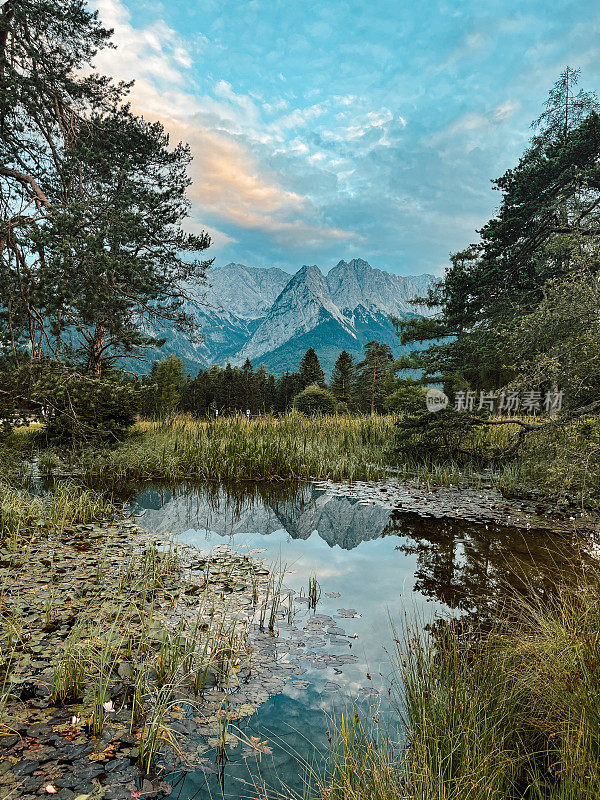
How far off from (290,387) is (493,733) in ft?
171

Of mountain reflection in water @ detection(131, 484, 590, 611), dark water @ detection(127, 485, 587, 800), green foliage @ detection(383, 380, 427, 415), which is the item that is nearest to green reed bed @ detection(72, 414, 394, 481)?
mountain reflection in water @ detection(131, 484, 590, 611)

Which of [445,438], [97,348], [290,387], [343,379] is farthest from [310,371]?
[445,438]

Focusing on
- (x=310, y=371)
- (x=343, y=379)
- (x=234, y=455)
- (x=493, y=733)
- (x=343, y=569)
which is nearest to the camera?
(x=493, y=733)

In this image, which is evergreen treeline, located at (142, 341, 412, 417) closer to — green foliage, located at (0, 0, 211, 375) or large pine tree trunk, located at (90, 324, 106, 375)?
large pine tree trunk, located at (90, 324, 106, 375)

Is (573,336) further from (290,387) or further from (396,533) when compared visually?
(290,387)

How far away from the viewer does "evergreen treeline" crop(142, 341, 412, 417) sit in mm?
39031

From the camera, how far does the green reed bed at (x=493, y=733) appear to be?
5.35 feet

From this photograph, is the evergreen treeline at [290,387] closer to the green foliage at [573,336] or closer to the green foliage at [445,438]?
the green foliage at [445,438]

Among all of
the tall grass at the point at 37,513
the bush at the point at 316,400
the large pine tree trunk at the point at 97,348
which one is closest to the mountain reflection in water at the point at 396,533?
the tall grass at the point at 37,513

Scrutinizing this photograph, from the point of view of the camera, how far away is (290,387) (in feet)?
177

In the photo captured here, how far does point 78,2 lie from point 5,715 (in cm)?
1226

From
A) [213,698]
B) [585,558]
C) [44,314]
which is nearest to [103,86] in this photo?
[44,314]

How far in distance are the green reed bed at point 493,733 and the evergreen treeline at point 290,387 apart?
1301 inches

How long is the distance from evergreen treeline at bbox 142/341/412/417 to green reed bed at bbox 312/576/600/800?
3305 cm
